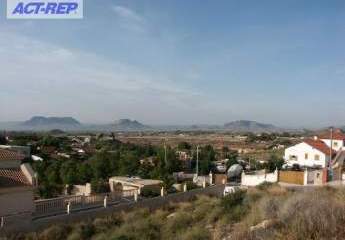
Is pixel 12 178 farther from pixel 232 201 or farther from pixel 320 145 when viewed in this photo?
pixel 320 145

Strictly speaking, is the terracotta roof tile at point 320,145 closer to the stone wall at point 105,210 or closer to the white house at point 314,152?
the white house at point 314,152

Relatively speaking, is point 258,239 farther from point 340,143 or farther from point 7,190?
point 340,143

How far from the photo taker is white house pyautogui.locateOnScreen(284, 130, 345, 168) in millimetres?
42719

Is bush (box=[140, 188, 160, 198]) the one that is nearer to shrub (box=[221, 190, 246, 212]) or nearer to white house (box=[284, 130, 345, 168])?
shrub (box=[221, 190, 246, 212])

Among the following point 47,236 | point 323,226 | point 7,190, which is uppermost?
point 323,226

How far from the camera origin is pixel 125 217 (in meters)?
17.3

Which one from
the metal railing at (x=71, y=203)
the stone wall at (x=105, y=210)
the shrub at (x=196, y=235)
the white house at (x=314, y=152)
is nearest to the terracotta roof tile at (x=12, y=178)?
the metal railing at (x=71, y=203)

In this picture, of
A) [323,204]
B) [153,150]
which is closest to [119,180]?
[323,204]

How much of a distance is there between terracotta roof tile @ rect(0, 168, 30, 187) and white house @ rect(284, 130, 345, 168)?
1277 inches

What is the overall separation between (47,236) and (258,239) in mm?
9841

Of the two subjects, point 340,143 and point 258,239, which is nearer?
point 258,239

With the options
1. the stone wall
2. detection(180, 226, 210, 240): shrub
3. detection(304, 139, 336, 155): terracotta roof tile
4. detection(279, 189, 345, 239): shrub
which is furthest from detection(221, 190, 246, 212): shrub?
detection(304, 139, 336, 155): terracotta roof tile

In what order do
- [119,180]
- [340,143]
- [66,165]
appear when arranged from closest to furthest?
[119,180] → [66,165] → [340,143]

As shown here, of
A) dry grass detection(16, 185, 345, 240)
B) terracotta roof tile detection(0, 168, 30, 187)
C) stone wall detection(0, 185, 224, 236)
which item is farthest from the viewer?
terracotta roof tile detection(0, 168, 30, 187)
